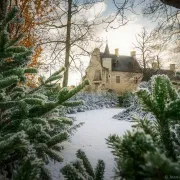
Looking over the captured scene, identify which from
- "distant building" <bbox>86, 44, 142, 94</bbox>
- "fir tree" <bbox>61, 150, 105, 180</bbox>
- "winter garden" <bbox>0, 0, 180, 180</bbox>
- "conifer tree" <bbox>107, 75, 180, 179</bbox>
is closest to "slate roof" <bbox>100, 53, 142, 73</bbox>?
"distant building" <bbox>86, 44, 142, 94</bbox>

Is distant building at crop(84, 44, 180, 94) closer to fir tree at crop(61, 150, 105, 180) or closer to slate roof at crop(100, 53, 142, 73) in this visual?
slate roof at crop(100, 53, 142, 73)

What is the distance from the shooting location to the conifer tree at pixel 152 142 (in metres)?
0.55

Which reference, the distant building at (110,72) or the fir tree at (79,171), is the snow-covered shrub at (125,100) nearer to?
the distant building at (110,72)

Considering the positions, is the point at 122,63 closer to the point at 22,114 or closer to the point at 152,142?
the point at 22,114

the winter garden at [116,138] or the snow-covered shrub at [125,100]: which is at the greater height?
the winter garden at [116,138]

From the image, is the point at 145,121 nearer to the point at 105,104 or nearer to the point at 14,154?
the point at 14,154

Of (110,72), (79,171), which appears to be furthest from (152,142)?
(110,72)

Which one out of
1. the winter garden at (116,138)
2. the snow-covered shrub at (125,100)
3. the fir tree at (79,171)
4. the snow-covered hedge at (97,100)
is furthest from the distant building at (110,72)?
the fir tree at (79,171)

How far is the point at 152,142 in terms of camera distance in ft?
2.27

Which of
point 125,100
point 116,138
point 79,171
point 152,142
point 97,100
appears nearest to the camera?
point 152,142

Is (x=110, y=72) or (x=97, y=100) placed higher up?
(x=110, y=72)

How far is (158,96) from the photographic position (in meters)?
0.88

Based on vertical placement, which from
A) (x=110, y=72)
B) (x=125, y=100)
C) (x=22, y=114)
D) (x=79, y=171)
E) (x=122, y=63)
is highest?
(x=122, y=63)

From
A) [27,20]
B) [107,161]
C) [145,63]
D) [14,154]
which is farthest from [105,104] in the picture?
[14,154]
